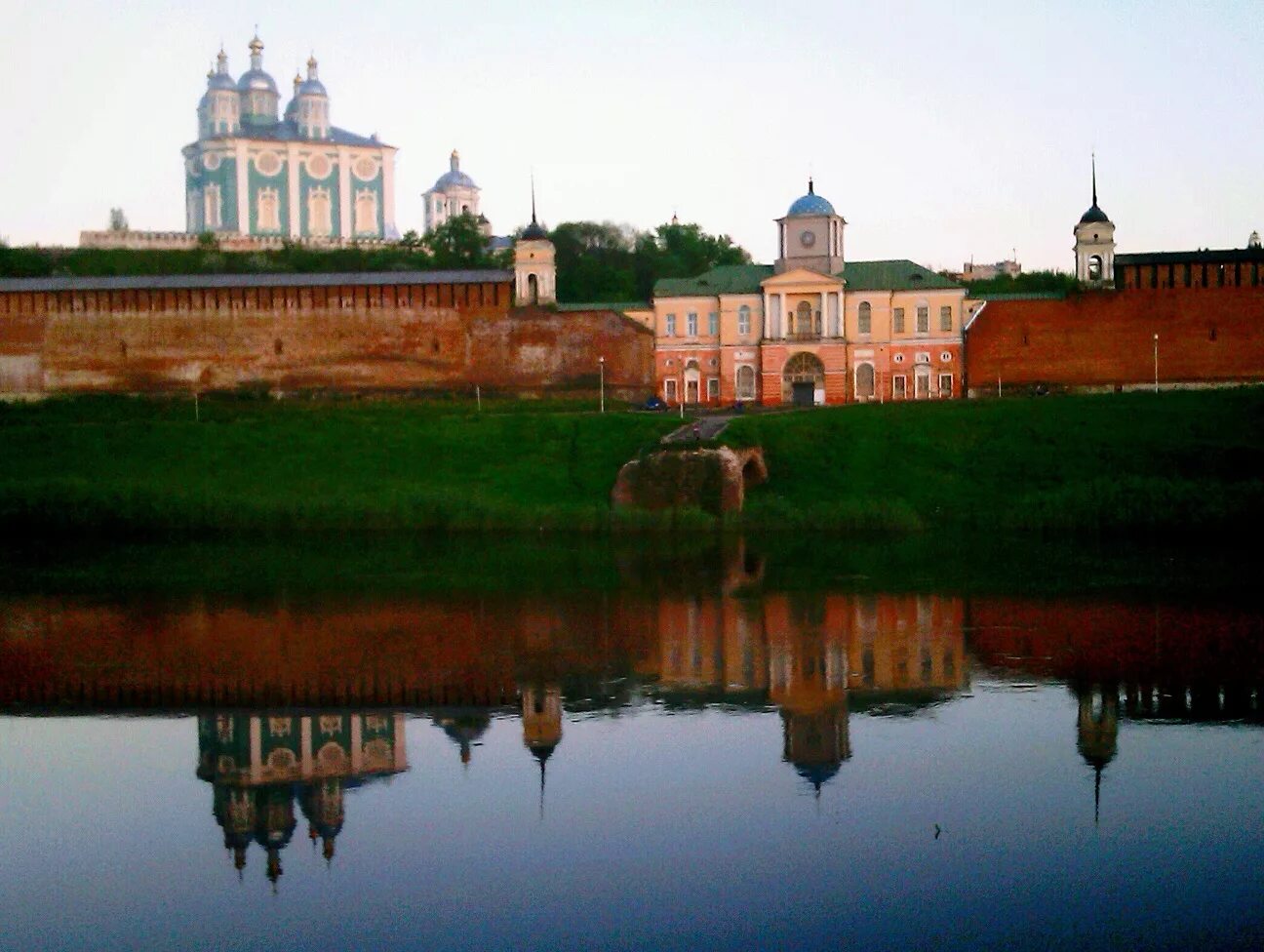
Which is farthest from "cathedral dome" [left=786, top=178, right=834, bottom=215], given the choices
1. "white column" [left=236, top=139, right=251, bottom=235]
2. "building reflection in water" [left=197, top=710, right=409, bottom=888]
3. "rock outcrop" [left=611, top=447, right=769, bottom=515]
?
"white column" [left=236, top=139, right=251, bottom=235]

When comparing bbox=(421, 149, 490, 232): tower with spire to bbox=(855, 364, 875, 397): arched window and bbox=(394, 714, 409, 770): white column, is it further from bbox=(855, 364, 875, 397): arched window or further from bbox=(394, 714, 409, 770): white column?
bbox=(394, 714, 409, 770): white column

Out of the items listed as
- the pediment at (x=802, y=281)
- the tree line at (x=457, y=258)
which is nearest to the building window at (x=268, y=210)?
the tree line at (x=457, y=258)

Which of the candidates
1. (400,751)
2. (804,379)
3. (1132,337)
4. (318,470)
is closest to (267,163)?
(804,379)

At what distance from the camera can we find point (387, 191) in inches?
2896

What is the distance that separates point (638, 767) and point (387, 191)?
64755 millimetres

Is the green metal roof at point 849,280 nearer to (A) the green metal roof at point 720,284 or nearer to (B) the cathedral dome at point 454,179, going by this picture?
(A) the green metal roof at point 720,284

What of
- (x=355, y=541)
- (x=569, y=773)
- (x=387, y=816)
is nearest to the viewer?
(x=387, y=816)

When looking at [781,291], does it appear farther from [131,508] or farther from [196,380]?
[131,508]

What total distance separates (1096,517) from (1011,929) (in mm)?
18193

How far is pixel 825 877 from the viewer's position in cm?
927

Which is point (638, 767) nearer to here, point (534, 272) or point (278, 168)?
point (534, 272)

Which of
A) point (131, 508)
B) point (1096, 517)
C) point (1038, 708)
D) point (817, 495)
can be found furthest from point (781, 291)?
point (1038, 708)

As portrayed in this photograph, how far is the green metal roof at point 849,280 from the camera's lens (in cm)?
3744

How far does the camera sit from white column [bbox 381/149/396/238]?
73.1 metres
